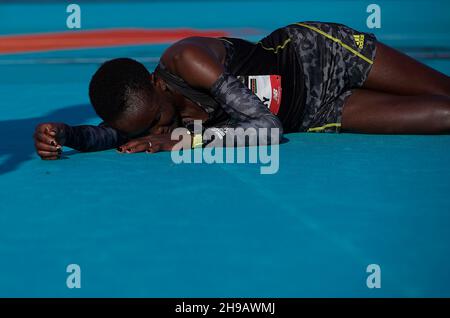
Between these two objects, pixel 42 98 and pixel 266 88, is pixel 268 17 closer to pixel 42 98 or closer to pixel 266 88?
pixel 42 98

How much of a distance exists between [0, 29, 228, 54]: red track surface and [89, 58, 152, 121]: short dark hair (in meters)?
6.97

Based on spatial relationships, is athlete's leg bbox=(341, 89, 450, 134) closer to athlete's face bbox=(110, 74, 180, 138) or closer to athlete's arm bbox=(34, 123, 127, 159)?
athlete's face bbox=(110, 74, 180, 138)

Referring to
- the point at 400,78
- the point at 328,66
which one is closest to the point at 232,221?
the point at 328,66

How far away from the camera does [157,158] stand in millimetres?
4125

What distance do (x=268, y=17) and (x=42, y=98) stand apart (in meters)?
9.83

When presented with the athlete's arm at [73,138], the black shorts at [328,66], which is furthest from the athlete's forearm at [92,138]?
the black shorts at [328,66]

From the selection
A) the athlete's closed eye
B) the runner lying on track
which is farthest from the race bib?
the athlete's closed eye

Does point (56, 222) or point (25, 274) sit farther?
point (56, 222)

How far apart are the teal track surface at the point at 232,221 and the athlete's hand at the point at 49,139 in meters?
0.07

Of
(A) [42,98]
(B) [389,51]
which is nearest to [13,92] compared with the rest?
(A) [42,98]

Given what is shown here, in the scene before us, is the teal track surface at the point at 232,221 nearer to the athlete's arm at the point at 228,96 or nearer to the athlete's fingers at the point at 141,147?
the athlete's fingers at the point at 141,147

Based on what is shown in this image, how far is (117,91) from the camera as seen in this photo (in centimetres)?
391

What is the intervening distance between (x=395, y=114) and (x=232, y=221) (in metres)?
1.97

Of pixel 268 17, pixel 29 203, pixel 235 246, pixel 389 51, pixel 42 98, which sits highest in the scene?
pixel 268 17
